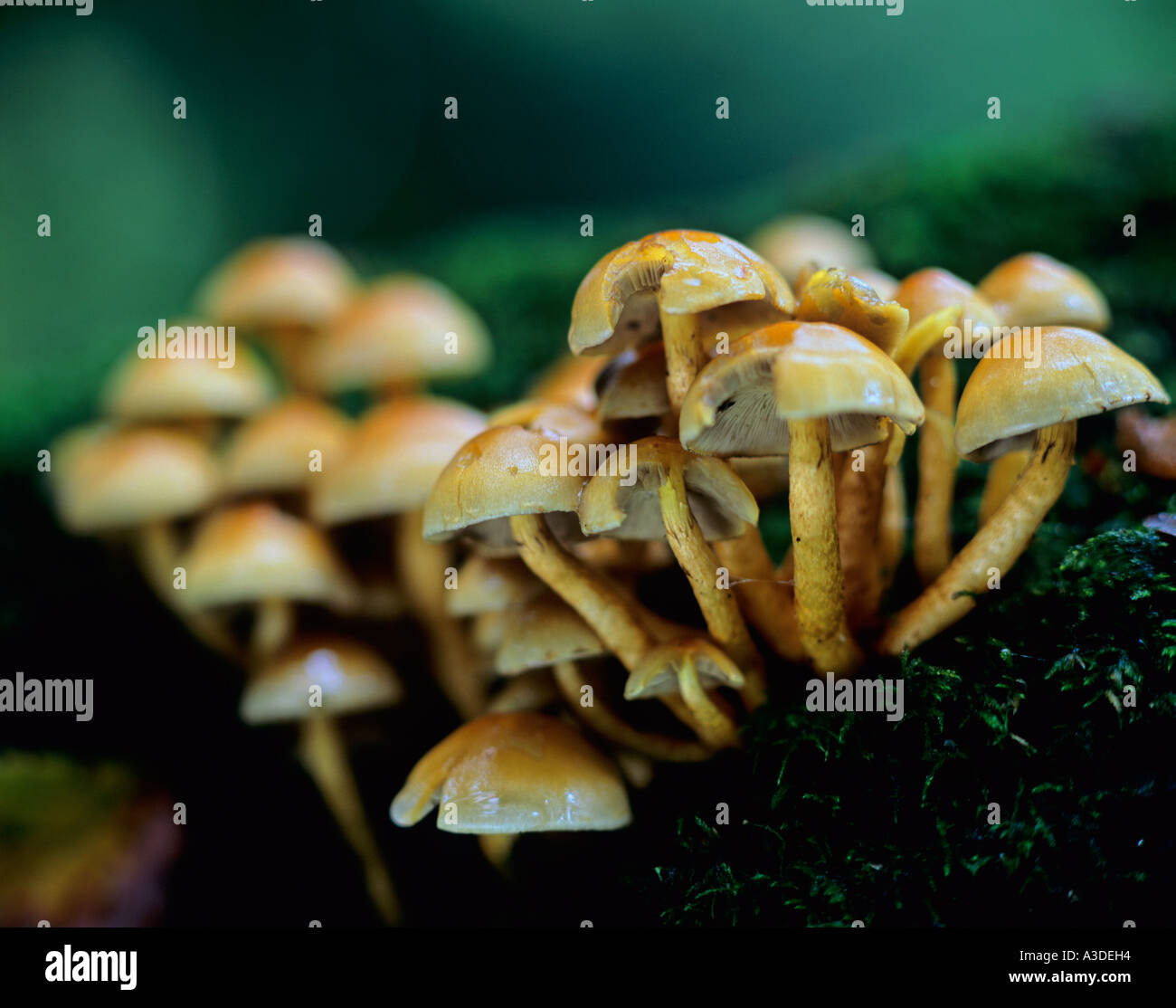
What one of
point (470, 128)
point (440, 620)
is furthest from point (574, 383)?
point (470, 128)

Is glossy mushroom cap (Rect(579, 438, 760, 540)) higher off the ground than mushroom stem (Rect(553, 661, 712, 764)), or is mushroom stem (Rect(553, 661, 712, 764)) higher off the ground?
glossy mushroom cap (Rect(579, 438, 760, 540))

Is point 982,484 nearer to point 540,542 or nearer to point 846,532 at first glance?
point 846,532

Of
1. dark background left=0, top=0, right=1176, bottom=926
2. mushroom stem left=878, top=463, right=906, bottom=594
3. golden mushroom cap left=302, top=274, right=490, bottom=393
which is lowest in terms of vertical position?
mushroom stem left=878, top=463, right=906, bottom=594

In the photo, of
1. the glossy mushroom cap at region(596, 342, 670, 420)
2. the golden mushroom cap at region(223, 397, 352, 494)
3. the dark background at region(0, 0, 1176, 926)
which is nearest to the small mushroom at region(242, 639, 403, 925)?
the golden mushroom cap at region(223, 397, 352, 494)

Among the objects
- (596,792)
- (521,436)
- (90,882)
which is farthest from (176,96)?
(596,792)

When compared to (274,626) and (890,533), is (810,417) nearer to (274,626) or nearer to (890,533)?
(890,533)

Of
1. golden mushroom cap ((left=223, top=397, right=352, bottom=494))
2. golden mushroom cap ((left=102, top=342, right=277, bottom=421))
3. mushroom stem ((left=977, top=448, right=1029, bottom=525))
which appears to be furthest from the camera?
golden mushroom cap ((left=102, top=342, right=277, bottom=421))

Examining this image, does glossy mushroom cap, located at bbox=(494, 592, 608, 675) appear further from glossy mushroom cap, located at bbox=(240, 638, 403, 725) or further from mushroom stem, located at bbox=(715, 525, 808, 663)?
glossy mushroom cap, located at bbox=(240, 638, 403, 725)

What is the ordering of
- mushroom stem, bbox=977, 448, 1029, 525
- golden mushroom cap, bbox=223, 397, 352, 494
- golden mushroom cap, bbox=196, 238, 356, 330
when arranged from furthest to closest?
golden mushroom cap, bbox=196, 238, 356, 330, golden mushroom cap, bbox=223, 397, 352, 494, mushroom stem, bbox=977, 448, 1029, 525
